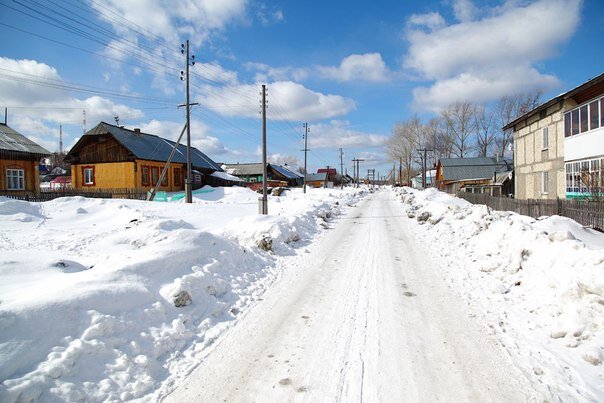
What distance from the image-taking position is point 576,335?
4.13 metres

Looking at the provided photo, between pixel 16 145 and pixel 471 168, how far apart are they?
56468 mm

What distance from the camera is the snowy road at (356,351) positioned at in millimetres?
3236

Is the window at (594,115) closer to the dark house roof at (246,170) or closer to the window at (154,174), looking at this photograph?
the window at (154,174)

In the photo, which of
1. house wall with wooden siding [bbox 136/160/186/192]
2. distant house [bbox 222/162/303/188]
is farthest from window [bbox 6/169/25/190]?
distant house [bbox 222/162/303/188]

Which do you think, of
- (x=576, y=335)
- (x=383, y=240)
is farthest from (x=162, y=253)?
(x=383, y=240)

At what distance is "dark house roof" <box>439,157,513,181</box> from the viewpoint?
50.7 m

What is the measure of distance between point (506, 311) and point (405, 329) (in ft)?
6.42

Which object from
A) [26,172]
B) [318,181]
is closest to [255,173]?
[318,181]

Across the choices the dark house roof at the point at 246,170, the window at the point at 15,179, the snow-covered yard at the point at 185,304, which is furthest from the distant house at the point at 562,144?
the dark house roof at the point at 246,170

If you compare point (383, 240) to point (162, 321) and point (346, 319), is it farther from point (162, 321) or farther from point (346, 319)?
point (162, 321)

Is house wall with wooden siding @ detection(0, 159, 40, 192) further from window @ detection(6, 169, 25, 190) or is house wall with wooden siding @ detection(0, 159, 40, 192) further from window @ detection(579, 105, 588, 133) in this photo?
window @ detection(579, 105, 588, 133)

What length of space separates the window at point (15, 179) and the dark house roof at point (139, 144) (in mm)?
7911

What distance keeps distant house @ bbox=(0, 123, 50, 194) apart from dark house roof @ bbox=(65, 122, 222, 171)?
21.0ft

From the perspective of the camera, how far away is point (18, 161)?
72.7 feet
